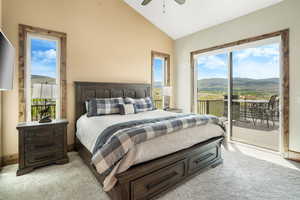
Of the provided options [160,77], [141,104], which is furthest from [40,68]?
[160,77]

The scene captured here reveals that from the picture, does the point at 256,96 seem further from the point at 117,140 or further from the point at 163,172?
the point at 117,140

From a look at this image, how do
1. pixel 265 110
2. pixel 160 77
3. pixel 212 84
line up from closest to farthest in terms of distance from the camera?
pixel 265 110 < pixel 212 84 < pixel 160 77

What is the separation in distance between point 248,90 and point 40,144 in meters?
4.32

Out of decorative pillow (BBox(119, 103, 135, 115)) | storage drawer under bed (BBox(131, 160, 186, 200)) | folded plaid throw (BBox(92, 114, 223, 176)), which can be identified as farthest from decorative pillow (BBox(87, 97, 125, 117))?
storage drawer under bed (BBox(131, 160, 186, 200))

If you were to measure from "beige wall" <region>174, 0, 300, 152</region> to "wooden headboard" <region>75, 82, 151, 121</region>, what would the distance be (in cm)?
165

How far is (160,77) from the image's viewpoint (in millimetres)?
5023

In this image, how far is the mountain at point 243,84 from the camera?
322cm

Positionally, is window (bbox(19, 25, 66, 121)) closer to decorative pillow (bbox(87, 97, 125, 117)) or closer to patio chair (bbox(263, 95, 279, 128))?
decorative pillow (bbox(87, 97, 125, 117))

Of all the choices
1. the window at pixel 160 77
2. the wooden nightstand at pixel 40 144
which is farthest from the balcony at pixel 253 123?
the wooden nightstand at pixel 40 144

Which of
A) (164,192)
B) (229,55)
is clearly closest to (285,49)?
(229,55)

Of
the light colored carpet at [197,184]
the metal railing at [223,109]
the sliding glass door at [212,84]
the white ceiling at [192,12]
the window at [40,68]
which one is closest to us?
the light colored carpet at [197,184]

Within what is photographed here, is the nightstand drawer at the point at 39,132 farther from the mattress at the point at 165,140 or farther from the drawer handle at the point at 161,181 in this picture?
the drawer handle at the point at 161,181

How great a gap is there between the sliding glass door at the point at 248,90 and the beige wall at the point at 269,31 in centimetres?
26

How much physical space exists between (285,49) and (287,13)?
2.21 feet
